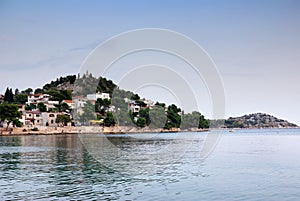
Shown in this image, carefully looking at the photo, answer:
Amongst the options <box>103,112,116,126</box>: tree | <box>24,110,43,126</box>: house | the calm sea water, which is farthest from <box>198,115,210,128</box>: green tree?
the calm sea water

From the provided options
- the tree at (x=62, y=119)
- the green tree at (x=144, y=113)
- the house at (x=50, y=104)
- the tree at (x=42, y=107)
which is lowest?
the tree at (x=62, y=119)

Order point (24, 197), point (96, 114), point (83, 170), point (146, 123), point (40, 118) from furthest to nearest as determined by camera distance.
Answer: point (146, 123), point (96, 114), point (40, 118), point (83, 170), point (24, 197)

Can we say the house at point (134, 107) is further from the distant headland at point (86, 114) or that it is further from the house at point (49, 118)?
the house at point (49, 118)

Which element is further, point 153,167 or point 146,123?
point 146,123

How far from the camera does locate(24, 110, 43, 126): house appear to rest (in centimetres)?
10219

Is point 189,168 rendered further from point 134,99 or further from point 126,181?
point 134,99

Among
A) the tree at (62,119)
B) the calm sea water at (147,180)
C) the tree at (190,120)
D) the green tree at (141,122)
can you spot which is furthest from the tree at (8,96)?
the calm sea water at (147,180)

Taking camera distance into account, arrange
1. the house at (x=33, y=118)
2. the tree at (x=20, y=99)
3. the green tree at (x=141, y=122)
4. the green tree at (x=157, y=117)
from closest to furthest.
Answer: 1. the house at (x=33, y=118)
2. the green tree at (x=141, y=122)
3. the green tree at (x=157, y=117)
4. the tree at (x=20, y=99)

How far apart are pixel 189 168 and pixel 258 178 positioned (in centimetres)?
561

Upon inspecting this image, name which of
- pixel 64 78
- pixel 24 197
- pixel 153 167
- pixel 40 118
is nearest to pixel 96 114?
pixel 40 118

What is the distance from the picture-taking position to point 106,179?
2241cm

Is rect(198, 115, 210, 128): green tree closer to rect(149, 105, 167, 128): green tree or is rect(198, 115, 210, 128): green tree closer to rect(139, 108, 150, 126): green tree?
rect(149, 105, 167, 128): green tree

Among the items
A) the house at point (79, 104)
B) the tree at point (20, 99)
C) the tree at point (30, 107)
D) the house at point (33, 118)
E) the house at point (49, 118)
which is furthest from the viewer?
the tree at point (20, 99)

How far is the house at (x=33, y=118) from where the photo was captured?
10219cm
